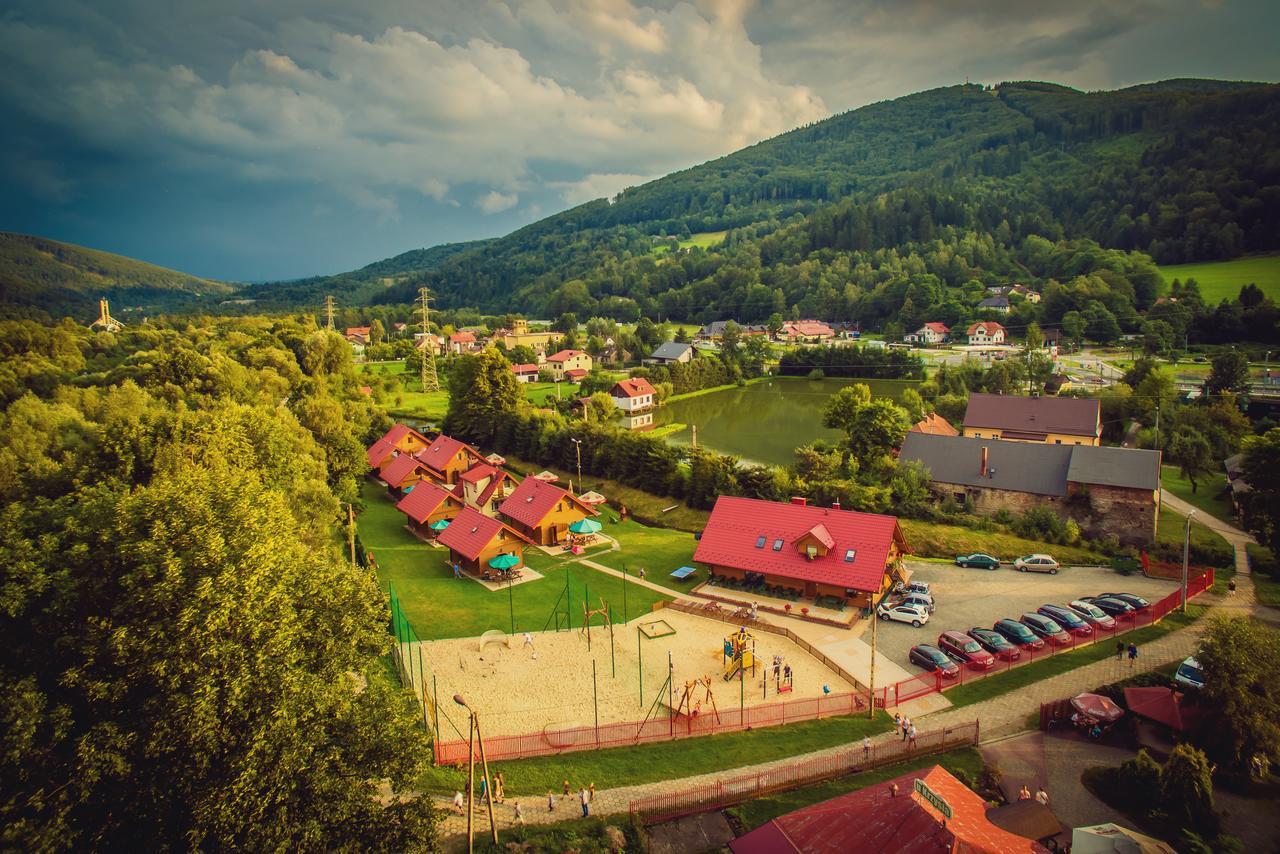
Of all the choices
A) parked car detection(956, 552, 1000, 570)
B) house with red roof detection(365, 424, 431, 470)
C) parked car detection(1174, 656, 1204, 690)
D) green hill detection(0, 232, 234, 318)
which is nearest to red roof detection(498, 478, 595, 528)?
house with red roof detection(365, 424, 431, 470)

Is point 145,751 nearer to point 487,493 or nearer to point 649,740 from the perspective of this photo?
point 649,740

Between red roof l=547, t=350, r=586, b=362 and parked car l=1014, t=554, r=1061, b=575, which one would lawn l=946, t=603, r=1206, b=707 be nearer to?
parked car l=1014, t=554, r=1061, b=575

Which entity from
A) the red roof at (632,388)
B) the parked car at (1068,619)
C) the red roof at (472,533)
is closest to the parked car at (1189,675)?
the parked car at (1068,619)

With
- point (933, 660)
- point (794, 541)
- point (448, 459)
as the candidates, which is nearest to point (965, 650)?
point (933, 660)

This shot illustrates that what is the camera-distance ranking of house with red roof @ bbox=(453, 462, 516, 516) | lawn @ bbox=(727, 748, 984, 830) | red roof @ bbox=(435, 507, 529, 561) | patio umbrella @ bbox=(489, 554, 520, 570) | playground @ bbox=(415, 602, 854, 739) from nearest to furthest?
1. lawn @ bbox=(727, 748, 984, 830)
2. playground @ bbox=(415, 602, 854, 739)
3. patio umbrella @ bbox=(489, 554, 520, 570)
4. red roof @ bbox=(435, 507, 529, 561)
5. house with red roof @ bbox=(453, 462, 516, 516)

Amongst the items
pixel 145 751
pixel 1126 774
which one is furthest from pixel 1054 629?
pixel 145 751

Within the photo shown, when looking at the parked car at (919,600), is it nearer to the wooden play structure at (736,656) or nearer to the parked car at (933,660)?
the parked car at (933,660)

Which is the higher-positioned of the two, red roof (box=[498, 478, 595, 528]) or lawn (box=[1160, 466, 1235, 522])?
red roof (box=[498, 478, 595, 528])
